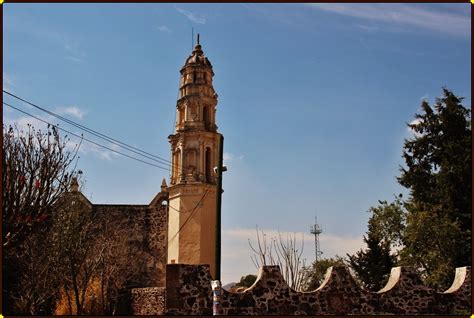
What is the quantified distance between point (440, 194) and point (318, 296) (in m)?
15.9

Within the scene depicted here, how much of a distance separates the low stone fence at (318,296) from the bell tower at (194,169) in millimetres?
12897

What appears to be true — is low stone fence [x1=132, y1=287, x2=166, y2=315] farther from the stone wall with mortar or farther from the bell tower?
the bell tower

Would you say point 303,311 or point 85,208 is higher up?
point 85,208

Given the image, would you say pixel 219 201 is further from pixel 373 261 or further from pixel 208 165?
pixel 373 261

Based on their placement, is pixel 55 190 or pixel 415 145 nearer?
pixel 55 190

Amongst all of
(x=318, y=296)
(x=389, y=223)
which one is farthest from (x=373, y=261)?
(x=318, y=296)

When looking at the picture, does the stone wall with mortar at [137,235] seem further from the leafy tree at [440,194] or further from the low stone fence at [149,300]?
the leafy tree at [440,194]

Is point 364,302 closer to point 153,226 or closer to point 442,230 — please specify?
point 442,230

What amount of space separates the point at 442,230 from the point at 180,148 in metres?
13.8

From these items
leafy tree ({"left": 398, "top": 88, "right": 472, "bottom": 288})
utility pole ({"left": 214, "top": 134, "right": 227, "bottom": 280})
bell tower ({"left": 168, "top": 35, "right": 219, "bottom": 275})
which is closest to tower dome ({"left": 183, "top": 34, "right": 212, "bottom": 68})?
bell tower ({"left": 168, "top": 35, "right": 219, "bottom": 275})

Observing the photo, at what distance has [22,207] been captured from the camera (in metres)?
16.4

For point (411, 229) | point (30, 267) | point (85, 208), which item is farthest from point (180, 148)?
point (411, 229)

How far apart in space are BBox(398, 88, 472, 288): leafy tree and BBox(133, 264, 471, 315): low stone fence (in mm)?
10996

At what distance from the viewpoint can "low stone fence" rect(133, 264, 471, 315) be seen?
571 inches
